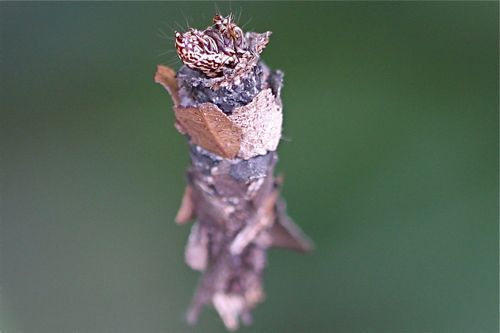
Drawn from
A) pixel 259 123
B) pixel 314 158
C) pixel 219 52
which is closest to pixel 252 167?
pixel 259 123

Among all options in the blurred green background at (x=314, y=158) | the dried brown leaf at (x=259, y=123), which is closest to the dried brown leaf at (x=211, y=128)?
the dried brown leaf at (x=259, y=123)

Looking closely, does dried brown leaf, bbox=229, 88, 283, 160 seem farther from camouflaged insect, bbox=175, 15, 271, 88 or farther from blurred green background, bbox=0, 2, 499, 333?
blurred green background, bbox=0, 2, 499, 333

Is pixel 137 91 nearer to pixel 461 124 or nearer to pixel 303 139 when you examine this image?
pixel 303 139

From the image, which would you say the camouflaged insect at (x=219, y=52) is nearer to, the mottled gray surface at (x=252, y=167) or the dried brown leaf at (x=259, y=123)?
the dried brown leaf at (x=259, y=123)

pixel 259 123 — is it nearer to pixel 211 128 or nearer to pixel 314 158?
pixel 211 128

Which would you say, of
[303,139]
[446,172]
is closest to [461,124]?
[446,172]

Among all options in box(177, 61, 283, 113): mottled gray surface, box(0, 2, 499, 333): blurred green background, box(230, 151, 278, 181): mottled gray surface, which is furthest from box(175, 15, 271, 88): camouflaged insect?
box(0, 2, 499, 333): blurred green background

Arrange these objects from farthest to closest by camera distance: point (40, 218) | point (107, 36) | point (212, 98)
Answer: point (40, 218)
point (107, 36)
point (212, 98)
